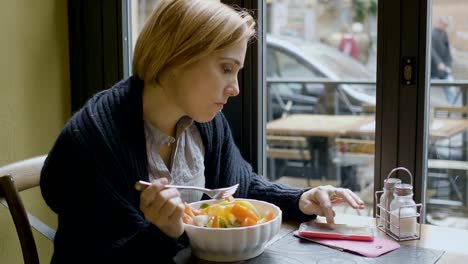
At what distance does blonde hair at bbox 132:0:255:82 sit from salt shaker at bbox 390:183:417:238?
1.50 feet

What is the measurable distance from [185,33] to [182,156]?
0.95 feet

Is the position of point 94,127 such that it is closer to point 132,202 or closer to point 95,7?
point 132,202

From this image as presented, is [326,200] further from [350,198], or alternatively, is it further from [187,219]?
[187,219]

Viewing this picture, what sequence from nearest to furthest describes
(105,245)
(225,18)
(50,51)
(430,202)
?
(105,245) → (225,18) → (430,202) → (50,51)

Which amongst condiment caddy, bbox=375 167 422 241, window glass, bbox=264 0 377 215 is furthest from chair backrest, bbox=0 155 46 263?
window glass, bbox=264 0 377 215

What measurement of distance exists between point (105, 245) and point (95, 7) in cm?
109

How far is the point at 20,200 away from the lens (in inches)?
51.8

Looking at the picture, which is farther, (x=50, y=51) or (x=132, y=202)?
(x=50, y=51)

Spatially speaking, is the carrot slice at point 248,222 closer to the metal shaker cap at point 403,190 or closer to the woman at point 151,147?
the woman at point 151,147

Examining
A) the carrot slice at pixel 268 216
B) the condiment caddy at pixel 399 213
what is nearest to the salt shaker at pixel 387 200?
the condiment caddy at pixel 399 213

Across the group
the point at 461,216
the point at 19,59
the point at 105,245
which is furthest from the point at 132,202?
the point at 461,216

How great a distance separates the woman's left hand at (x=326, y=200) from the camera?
4.33ft

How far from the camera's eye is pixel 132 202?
117cm

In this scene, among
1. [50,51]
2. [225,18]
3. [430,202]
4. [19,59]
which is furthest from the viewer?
[50,51]
